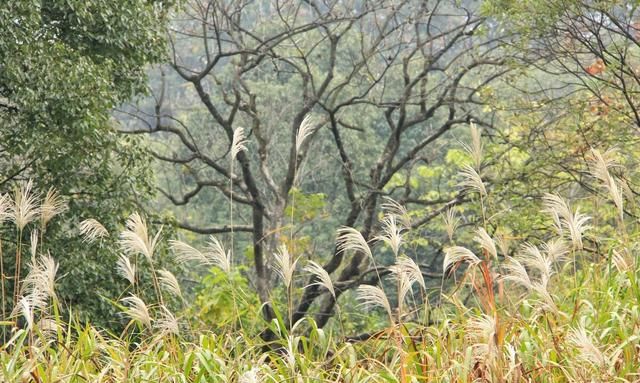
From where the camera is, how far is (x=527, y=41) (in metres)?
8.69

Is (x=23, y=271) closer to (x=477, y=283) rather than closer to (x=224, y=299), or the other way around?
(x=224, y=299)

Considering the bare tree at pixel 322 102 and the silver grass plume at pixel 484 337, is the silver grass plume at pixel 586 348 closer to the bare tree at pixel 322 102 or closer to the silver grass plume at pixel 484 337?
the silver grass plume at pixel 484 337

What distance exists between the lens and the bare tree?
12258 millimetres

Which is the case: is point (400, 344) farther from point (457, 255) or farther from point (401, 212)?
point (401, 212)

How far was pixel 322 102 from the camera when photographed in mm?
15352

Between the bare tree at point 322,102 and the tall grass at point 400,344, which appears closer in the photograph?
the tall grass at point 400,344

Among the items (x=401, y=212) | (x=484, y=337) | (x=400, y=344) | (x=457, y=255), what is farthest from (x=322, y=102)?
(x=484, y=337)

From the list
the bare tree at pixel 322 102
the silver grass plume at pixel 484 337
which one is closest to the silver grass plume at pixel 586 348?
the silver grass plume at pixel 484 337

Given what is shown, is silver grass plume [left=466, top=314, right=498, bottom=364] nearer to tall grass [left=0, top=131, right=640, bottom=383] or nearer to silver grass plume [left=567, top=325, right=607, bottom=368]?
tall grass [left=0, top=131, right=640, bottom=383]

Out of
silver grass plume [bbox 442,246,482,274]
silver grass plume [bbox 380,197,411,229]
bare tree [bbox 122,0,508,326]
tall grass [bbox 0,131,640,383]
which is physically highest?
bare tree [bbox 122,0,508,326]

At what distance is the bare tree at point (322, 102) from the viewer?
12.3m

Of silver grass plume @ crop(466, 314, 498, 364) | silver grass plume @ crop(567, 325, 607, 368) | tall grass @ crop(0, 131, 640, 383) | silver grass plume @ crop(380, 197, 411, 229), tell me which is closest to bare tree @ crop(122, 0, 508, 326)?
silver grass plume @ crop(380, 197, 411, 229)

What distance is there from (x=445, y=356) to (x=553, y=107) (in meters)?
6.06

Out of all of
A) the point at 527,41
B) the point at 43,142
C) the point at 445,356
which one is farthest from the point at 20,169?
the point at 445,356
